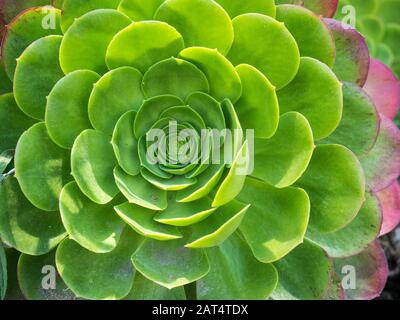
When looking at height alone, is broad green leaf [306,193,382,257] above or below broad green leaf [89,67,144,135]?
below

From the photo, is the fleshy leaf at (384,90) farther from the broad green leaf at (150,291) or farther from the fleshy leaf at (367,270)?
the broad green leaf at (150,291)

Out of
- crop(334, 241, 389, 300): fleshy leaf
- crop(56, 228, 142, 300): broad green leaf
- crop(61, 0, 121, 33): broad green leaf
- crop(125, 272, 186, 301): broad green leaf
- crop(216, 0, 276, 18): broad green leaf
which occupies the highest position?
crop(61, 0, 121, 33): broad green leaf

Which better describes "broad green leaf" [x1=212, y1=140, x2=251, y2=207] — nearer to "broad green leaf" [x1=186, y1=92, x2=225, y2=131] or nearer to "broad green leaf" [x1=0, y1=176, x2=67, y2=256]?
"broad green leaf" [x1=186, y1=92, x2=225, y2=131]

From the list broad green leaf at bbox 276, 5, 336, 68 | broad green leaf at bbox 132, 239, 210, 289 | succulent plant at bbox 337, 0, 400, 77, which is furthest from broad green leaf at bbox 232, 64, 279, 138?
succulent plant at bbox 337, 0, 400, 77

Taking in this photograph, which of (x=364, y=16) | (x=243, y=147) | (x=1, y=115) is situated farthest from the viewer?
(x=364, y=16)

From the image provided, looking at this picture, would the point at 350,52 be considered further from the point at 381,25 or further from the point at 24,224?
the point at 381,25

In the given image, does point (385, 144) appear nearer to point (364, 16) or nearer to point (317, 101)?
point (317, 101)

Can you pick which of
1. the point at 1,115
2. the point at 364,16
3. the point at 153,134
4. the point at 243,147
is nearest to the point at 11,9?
the point at 1,115
